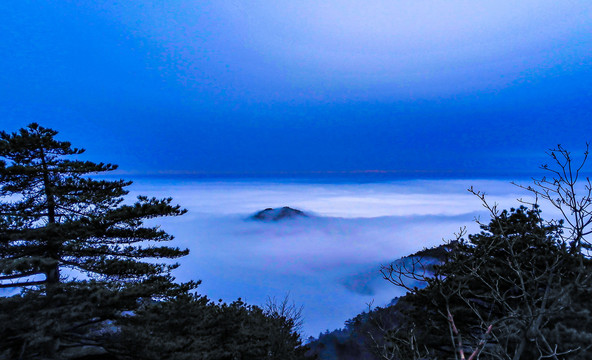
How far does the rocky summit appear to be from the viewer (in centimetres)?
8584

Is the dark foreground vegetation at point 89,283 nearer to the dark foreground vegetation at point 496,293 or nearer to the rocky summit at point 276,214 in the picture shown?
the dark foreground vegetation at point 496,293

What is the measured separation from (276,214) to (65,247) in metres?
78.0

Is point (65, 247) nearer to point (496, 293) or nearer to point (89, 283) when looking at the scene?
point (89, 283)

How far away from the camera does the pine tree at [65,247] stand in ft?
27.0

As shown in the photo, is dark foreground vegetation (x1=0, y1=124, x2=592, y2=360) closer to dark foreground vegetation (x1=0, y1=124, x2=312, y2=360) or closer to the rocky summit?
dark foreground vegetation (x1=0, y1=124, x2=312, y2=360)

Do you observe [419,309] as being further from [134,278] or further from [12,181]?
[12,181]

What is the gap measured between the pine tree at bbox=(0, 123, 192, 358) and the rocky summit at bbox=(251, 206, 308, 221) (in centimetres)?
7348

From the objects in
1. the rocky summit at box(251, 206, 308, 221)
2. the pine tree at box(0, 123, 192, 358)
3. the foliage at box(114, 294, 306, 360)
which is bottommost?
the foliage at box(114, 294, 306, 360)

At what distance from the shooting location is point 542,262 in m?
10.2

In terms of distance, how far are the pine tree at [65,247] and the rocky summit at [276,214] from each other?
73.5 metres

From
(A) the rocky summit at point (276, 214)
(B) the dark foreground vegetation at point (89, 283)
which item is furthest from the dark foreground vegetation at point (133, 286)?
(A) the rocky summit at point (276, 214)

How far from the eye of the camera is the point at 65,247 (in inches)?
404

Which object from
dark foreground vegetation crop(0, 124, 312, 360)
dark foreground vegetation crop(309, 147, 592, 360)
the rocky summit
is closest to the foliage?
dark foreground vegetation crop(0, 124, 312, 360)

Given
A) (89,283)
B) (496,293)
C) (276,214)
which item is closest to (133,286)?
(89,283)
